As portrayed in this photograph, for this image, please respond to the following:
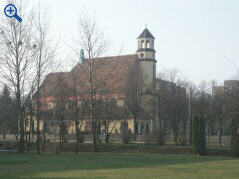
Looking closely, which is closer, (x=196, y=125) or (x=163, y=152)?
(x=196, y=125)

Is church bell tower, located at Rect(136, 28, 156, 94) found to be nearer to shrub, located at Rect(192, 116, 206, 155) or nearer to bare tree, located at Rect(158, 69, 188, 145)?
bare tree, located at Rect(158, 69, 188, 145)

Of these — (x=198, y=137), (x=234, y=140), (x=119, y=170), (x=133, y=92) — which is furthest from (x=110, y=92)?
(x=119, y=170)

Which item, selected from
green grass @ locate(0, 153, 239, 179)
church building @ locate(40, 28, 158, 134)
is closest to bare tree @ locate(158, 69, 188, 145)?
church building @ locate(40, 28, 158, 134)

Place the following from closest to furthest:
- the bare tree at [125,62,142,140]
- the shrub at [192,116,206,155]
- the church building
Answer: the shrub at [192,116,206,155], the church building, the bare tree at [125,62,142,140]

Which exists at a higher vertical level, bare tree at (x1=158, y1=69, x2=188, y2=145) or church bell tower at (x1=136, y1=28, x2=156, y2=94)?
church bell tower at (x1=136, y1=28, x2=156, y2=94)

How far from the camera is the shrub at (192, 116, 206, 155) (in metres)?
34.1

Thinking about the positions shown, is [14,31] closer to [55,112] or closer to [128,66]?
[55,112]

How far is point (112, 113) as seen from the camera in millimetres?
48938

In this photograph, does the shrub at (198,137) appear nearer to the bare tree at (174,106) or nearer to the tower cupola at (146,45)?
the bare tree at (174,106)

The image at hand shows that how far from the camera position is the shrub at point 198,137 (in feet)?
112

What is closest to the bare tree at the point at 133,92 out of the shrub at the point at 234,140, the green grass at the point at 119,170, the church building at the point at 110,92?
the church building at the point at 110,92

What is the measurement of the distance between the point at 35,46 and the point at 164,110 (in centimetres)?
2513

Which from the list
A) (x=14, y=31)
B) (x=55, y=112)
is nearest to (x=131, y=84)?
(x=55, y=112)

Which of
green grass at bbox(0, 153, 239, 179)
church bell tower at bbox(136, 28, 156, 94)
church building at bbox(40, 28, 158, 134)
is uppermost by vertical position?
church bell tower at bbox(136, 28, 156, 94)
